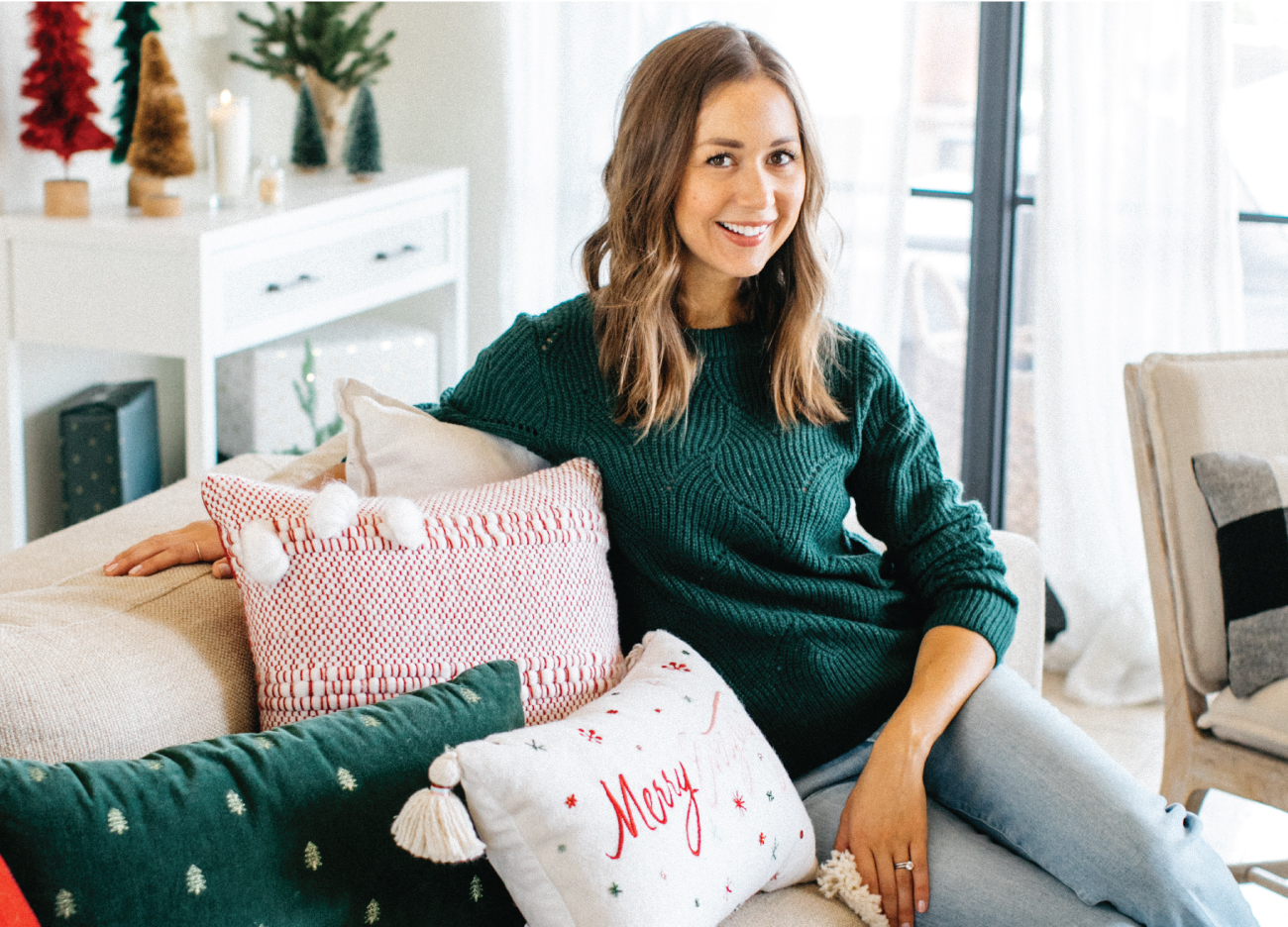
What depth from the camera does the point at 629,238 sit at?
149 cm

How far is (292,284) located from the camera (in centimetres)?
256

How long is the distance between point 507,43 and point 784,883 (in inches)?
90.0

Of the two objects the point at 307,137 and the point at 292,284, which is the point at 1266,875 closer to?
the point at 292,284

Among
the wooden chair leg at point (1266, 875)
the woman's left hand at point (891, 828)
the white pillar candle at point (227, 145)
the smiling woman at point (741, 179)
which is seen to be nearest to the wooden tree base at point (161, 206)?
the white pillar candle at point (227, 145)

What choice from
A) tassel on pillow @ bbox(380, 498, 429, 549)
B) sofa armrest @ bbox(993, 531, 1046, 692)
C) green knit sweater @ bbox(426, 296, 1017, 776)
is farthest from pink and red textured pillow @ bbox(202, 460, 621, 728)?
sofa armrest @ bbox(993, 531, 1046, 692)

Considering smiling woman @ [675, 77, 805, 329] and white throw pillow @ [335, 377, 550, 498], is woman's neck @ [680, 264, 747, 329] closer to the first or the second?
smiling woman @ [675, 77, 805, 329]

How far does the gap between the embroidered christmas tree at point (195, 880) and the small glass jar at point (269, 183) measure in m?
1.88

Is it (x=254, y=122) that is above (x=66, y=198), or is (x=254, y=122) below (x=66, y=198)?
above

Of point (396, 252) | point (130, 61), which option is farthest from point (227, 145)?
point (396, 252)

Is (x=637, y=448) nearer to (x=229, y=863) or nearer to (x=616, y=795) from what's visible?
(x=616, y=795)

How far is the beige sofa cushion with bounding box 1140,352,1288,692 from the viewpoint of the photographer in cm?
173

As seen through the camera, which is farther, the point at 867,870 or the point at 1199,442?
the point at 1199,442

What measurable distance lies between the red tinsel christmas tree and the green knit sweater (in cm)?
132

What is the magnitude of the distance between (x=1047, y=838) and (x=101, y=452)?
2009 millimetres
